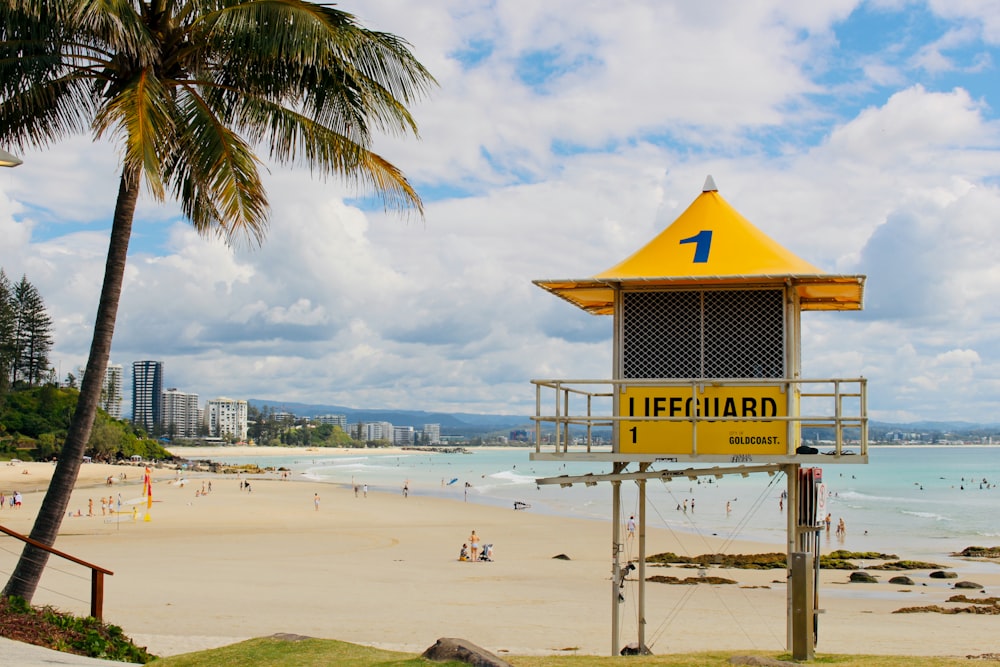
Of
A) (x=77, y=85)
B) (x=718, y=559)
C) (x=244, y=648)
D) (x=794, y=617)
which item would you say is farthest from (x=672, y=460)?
(x=718, y=559)

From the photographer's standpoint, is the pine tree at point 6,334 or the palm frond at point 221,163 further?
the pine tree at point 6,334

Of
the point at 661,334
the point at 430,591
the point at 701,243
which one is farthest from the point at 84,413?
the point at 430,591

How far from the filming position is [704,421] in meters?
11.5

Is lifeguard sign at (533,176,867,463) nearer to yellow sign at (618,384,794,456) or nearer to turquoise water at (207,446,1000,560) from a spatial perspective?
yellow sign at (618,384,794,456)

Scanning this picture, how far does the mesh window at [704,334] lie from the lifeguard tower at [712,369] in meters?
0.01

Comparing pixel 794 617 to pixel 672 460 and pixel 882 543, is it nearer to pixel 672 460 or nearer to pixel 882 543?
pixel 672 460

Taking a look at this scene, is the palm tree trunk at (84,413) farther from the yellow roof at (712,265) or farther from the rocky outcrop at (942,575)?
the rocky outcrop at (942,575)

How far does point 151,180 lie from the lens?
37.0 ft

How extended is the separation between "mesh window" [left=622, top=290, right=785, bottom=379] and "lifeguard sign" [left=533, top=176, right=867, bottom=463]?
1 centimetres

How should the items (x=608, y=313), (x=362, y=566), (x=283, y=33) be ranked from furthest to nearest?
1. (x=362, y=566)
2. (x=608, y=313)
3. (x=283, y=33)

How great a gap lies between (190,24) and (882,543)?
122 feet

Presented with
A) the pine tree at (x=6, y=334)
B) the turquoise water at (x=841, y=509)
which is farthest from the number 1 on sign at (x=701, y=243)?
the pine tree at (x=6, y=334)

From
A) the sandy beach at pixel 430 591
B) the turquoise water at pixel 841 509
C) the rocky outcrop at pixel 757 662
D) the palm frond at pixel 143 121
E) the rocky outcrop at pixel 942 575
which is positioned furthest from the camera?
the turquoise water at pixel 841 509

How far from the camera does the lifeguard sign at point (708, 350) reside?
450 inches
